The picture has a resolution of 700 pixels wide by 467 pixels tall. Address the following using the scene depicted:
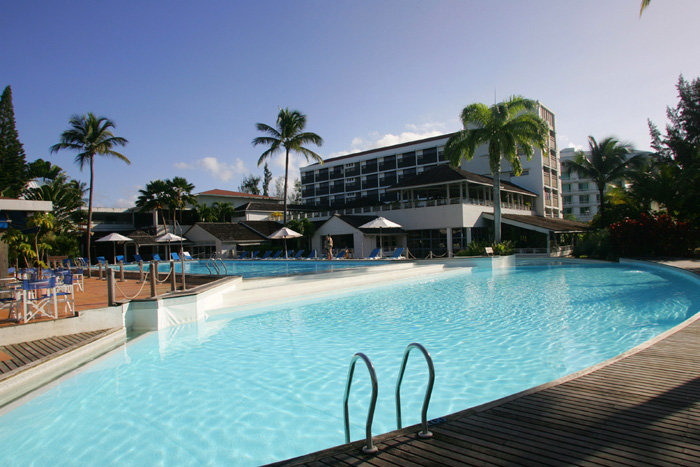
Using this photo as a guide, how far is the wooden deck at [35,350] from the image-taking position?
565 cm

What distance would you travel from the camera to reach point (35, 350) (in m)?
6.49

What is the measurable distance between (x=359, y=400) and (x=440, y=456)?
269cm

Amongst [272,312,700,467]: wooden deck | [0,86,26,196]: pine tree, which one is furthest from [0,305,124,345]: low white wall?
[0,86,26,196]: pine tree

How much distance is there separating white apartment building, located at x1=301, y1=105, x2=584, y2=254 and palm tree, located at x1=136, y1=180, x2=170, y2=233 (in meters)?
15.0

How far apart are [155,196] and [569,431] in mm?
42462

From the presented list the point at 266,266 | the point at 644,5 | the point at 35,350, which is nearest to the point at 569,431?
the point at 35,350

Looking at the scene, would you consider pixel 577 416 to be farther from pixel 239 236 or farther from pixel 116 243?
pixel 116 243

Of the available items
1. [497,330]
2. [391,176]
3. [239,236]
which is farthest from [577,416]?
[391,176]

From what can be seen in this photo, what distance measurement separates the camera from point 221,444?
14.1 feet

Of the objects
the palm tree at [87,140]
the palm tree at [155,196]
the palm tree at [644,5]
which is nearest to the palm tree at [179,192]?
the palm tree at [155,196]

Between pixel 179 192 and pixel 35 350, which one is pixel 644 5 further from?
pixel 179 192

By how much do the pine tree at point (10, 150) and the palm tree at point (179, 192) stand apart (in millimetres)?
11159

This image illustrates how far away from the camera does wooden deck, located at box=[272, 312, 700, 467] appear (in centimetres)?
274

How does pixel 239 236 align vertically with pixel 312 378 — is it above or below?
above
